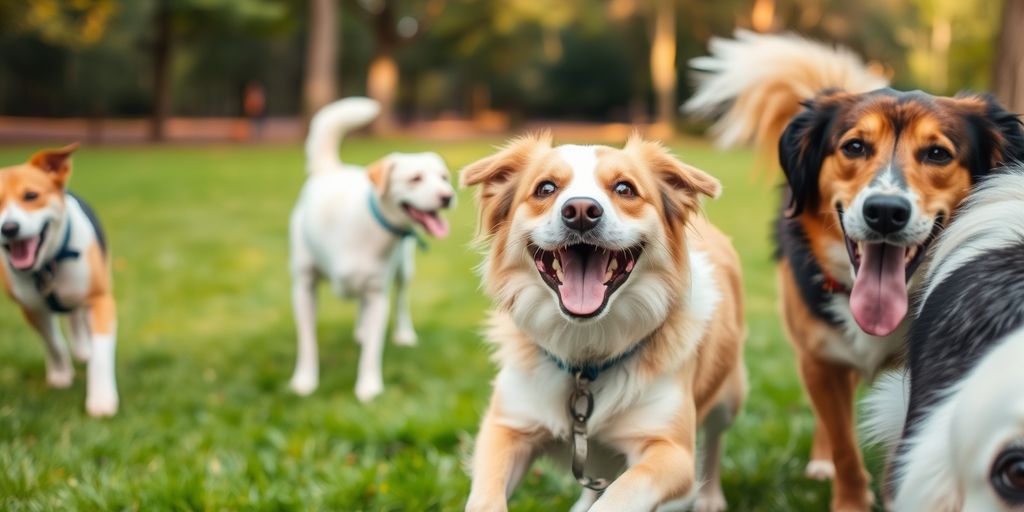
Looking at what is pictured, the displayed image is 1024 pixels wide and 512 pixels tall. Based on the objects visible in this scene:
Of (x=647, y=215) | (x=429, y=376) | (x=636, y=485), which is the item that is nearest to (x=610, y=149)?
(x=647, y=215)

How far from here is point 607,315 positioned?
296cm

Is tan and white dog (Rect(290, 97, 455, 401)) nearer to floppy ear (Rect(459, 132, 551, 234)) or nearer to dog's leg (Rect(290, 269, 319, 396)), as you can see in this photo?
dog's leg (Rect(290, 269, 319, 396))

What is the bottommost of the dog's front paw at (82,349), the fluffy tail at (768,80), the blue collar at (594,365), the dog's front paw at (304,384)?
the dog's front paw at (304,384)

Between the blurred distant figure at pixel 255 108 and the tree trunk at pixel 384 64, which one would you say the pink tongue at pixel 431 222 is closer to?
the blurred distant figure at pixel 255 108

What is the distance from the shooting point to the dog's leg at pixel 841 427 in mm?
3518

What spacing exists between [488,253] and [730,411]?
1.33m

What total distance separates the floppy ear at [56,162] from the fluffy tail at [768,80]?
311 cm

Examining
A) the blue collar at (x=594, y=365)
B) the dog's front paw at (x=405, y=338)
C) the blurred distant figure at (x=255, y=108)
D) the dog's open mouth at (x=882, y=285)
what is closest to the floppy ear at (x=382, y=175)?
the dog's front paw at (x=405, y=338)

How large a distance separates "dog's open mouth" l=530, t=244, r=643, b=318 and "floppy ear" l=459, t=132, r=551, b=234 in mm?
277

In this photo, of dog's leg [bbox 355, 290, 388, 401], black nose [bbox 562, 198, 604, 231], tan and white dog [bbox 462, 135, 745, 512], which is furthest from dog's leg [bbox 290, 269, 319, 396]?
black nose [bbox 562, 198, 604, 231]

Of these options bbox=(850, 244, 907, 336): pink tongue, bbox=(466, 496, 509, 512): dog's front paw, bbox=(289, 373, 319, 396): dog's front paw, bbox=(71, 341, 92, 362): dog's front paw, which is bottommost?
bbox=(289, 373, 319, 396): dog's front paw

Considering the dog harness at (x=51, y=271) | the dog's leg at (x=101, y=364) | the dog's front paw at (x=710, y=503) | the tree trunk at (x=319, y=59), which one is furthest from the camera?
the tree trunk at (x=319, y=59)

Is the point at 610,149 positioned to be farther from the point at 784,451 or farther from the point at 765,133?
the point at 784,451

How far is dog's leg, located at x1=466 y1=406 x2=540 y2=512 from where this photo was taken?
8.93 ft
